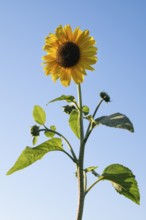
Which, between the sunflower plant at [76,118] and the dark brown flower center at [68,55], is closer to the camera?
the sunflower plant at [76,118]

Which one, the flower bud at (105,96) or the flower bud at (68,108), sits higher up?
the flower bud at (105,96)

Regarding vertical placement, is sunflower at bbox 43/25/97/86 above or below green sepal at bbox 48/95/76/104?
above

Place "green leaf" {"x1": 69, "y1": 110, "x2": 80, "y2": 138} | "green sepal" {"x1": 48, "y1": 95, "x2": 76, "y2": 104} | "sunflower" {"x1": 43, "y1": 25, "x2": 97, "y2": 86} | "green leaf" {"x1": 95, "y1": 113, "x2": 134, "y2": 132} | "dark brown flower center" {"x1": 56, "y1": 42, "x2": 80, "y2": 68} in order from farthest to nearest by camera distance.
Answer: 1. "dark brown flower center" {"x1": 56, "y1": 42, "x2": 80, "y2": 68}
2. "sunflower" {"x1": 43, "y1": 25, "x2": 97, "y2": 86}
3. "green leaf" {"x1": 69, "y1": 110, "x2": 80, "y2": 138}
4. "green sepal" {"x1": 48, "y1": 95, "x2": 76, "y2": 104}
5. "green leaf" {"x1": 95, "y1": 113, "x2": 134, "y2": 132}

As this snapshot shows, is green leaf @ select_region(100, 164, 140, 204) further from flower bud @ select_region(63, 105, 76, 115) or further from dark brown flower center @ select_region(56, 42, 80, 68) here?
dark brown flower center @ select_region(56, 42, 80, 68)

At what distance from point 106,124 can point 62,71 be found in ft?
3.67

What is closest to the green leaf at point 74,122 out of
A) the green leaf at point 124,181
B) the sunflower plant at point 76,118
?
the sunflower plant at point 76,118

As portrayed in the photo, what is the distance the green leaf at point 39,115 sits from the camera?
3201mm

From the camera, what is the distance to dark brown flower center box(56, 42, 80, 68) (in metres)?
3.44

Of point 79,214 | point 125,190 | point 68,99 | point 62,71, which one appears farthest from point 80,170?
point 62,71

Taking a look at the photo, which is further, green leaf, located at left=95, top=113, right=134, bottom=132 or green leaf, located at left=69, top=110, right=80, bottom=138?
green leaf, located at left=69, top=110, right=80, bottom=138

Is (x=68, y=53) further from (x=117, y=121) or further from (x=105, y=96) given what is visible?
(x=117, y=121)

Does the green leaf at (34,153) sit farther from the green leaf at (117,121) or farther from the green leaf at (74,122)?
the green leaf at (117,121)

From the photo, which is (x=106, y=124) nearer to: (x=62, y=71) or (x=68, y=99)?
(x=68, y=99)

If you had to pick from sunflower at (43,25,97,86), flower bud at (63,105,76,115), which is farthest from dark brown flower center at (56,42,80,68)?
flower bud at (63,105,76,115)
